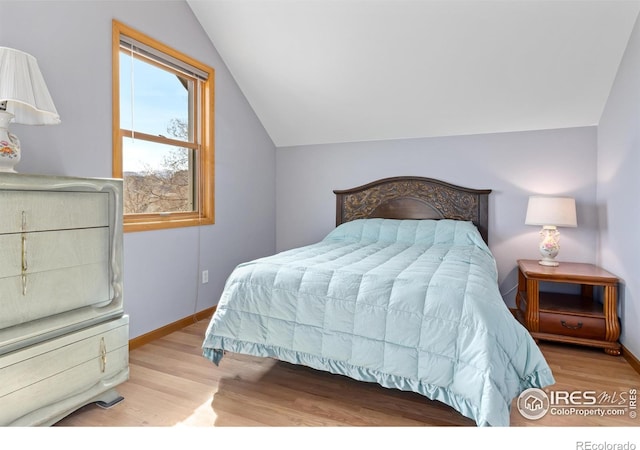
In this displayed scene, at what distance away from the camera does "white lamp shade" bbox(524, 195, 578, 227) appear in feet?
9.04

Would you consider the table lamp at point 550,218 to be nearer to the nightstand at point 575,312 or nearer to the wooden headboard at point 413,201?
the nightstand at point 575,312

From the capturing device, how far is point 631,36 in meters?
2.38

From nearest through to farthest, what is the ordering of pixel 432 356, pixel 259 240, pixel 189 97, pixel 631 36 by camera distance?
pixel 432 356 → pixel 631 36 → pixel 189 97 → pixel 259 240

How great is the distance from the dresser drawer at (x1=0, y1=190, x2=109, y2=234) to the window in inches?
26.2

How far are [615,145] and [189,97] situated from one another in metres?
3.25

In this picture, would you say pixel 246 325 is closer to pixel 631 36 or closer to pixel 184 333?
pixel 184 333

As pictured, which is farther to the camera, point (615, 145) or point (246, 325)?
point (615, 145)

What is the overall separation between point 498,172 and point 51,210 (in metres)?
3.27

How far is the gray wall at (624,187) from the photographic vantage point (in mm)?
2234

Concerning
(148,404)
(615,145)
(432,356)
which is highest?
(615,145)

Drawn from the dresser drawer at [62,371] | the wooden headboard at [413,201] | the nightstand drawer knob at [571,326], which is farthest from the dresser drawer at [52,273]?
the nightstand drawer knob at [571,326]

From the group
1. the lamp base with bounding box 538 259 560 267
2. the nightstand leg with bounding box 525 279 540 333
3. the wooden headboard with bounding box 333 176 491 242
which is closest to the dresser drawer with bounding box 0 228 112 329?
the wooden headboard with bounding box 333 176 491 242

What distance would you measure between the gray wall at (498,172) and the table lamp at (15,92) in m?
2.68

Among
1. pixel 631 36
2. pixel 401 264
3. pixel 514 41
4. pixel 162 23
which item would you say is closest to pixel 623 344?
pixel 401 264
